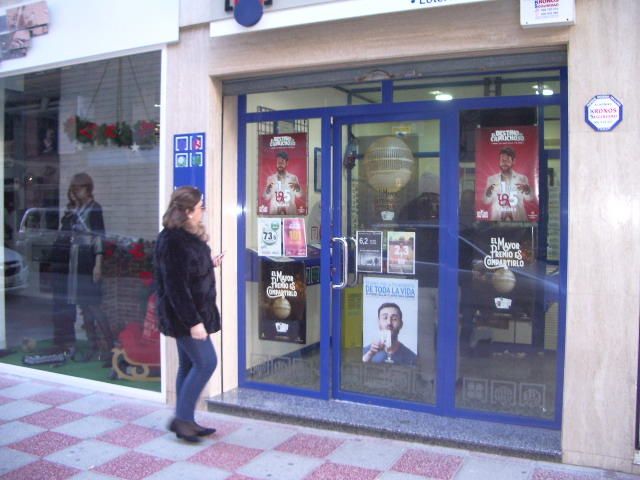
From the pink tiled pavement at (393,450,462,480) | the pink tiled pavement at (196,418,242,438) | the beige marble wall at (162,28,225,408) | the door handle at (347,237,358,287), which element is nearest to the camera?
the pink tiled pavement at (393,450,462,480)

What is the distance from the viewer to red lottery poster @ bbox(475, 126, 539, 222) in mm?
4797

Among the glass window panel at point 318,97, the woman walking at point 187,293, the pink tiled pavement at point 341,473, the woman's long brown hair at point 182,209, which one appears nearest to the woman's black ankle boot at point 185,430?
the woman walking at point 187,293

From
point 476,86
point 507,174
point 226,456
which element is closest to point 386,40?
point 476,86

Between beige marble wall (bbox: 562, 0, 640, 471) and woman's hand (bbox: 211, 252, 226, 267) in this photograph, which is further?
woman's hand (bbox: 211, 252, 226, 267)

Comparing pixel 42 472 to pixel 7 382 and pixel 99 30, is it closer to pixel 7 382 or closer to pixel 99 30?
pixel 7 382

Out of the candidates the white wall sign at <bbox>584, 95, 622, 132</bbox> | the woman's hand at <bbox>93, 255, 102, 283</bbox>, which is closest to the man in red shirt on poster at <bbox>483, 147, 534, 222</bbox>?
the white wall sign at <bbox>584, 95, 622, 132</bbox>

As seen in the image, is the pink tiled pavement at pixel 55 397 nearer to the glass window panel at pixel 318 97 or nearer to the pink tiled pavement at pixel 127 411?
the pink tiled pavement at pixel 127 411

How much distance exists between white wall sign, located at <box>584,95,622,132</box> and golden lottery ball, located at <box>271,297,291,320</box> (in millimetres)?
2838

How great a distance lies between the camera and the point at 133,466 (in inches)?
174

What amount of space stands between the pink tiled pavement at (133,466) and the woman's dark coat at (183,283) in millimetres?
853

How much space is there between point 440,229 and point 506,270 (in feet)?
1.86

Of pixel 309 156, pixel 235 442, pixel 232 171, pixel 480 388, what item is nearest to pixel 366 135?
pixel 309 156

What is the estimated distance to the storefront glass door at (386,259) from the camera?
5.13 m

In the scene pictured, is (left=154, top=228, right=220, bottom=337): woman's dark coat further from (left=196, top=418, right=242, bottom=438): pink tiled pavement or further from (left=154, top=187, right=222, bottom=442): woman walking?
(left=196, top=418, right=242, bottom=438): pink tiled pavement
